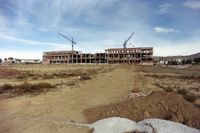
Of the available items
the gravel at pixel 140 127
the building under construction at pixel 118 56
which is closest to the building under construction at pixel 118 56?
the building under construction at pixel 118 56

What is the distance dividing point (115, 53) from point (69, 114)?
61.8 metres

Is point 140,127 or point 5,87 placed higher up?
point 140,127

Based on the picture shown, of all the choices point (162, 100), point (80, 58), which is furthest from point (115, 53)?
point (162, 100)

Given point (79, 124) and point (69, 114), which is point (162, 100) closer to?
point (79, 124)

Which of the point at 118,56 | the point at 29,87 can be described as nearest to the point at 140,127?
the point at 29,87

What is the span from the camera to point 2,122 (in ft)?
14.3

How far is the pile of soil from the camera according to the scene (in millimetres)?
3793

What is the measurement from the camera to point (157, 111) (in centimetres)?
439

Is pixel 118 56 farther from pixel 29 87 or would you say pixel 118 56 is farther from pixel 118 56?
pixel 29 87

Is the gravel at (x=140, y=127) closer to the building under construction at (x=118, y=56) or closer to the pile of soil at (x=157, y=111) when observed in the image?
the pile of soil at (x=157, y=111)

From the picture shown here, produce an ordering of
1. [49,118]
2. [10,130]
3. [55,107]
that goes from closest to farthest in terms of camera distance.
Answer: [10,130]
[49,118]
[55,107]

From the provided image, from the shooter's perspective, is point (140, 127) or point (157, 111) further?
point (157, 111)

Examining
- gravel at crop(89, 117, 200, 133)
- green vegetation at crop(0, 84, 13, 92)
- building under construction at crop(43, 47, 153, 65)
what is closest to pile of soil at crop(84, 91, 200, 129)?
gravel at crop(89, 117, 200, 133)

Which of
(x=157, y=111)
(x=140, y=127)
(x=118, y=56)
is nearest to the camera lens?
(x=140, y=127)
